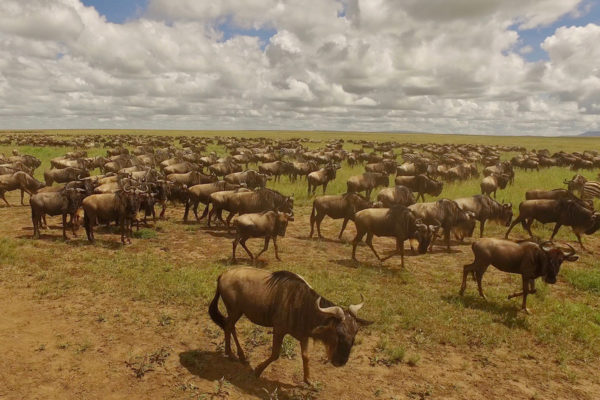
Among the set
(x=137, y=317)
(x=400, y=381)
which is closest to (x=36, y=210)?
(x=137, y=317)

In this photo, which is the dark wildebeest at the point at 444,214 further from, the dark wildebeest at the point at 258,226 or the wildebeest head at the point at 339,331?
the wildebeest head at the point at 339,331

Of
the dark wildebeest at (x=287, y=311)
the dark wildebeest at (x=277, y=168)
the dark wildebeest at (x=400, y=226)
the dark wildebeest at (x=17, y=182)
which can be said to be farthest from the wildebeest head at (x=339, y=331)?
the dark wildebeest at (x=277, y=168)

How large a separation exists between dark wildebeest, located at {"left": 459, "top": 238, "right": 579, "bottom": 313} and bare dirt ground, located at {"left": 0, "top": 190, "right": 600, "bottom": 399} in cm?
183

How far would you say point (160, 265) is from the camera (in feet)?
34.8

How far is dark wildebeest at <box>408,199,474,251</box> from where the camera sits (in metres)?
13.0

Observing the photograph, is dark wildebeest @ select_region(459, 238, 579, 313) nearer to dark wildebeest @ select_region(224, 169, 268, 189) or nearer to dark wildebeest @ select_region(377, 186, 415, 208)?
dark wildebeest @ select_region(377, 186, 415, 208)

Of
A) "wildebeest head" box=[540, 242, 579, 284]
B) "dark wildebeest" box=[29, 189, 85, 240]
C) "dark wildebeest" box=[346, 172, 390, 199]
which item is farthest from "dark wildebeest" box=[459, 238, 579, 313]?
"dark wildebeest" box=[29, 189, 85, 240]

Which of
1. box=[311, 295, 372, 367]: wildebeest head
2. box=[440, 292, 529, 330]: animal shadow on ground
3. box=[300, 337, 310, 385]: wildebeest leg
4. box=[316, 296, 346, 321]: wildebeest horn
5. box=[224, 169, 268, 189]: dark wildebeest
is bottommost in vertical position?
box=[440, 292, 529, 330]: animal shadow on ground

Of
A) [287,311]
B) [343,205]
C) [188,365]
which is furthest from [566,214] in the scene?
[188,365]

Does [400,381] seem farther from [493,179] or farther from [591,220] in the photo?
[493,179]

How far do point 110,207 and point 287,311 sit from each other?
9.85 metres

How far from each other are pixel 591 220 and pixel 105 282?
657 inches

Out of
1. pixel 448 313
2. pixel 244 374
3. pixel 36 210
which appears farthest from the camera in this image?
pixel 36 210

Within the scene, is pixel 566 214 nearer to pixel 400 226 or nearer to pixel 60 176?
pixel 400 226
